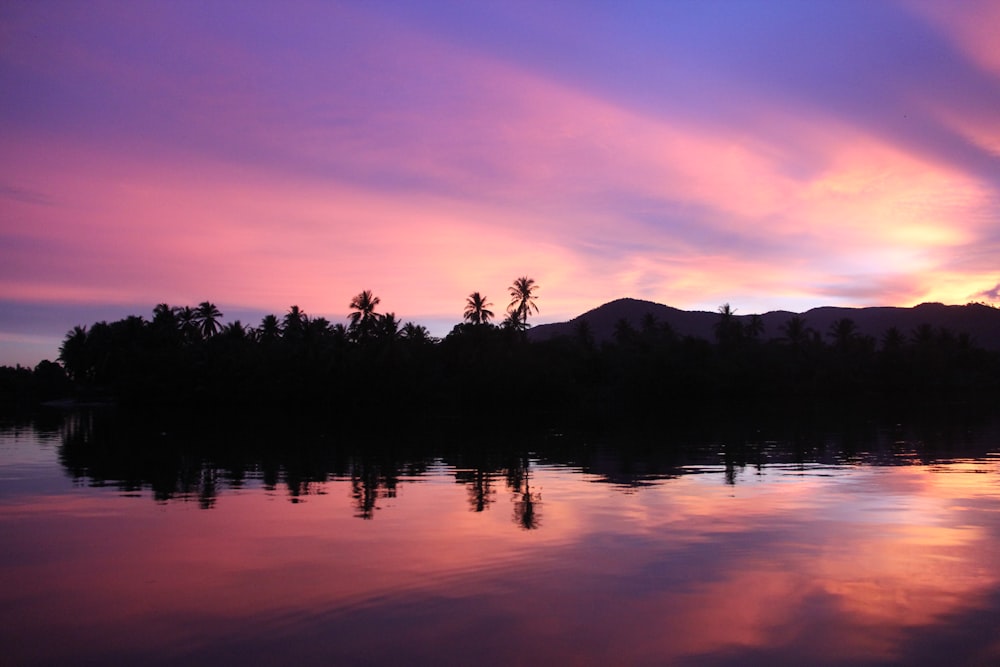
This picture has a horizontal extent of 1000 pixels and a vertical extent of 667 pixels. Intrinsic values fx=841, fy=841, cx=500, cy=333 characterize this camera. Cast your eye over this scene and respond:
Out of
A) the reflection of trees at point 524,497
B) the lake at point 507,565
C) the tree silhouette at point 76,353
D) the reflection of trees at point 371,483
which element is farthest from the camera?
the tree silhouette at point 76,353

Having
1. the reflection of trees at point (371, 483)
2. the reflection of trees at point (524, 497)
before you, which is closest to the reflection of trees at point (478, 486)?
the reflection of trees at point (524, 497)

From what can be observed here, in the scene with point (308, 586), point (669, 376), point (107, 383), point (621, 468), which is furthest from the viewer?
point (107, 383)

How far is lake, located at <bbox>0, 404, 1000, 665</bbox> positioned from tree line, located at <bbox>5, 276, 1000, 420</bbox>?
2070 inches

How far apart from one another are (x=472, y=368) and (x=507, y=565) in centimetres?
7217

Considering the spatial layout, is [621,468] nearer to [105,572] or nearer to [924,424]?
[105,572]

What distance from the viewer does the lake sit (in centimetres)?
884

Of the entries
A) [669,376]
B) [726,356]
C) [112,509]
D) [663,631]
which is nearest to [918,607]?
[663,631]

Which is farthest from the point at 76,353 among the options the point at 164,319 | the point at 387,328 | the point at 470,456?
the point at 470,456

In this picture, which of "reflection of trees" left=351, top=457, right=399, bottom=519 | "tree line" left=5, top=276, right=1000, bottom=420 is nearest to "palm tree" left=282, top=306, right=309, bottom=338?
"tree line" left=5, top=276, right=1000, bottom=420

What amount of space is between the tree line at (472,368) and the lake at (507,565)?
173 feet

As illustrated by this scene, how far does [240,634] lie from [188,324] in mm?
105832

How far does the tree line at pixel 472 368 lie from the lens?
83.9m

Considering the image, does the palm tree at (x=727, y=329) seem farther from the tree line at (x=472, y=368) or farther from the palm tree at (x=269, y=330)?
the palm tree at (x=269, y=330)

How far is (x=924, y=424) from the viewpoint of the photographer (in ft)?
163
